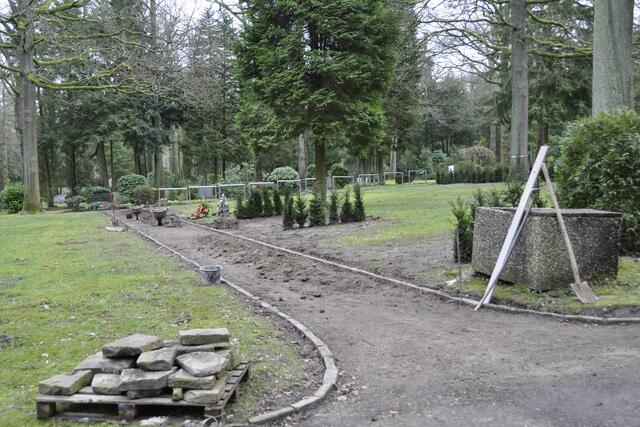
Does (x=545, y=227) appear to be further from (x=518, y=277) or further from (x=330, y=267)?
(x=330, y=267)

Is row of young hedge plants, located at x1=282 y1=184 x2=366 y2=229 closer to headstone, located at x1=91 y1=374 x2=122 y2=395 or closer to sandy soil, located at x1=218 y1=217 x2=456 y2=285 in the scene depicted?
sandy soil, located at x1=218 y1=217 x2=456 y2=285

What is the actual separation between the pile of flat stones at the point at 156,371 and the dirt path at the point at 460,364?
69cm

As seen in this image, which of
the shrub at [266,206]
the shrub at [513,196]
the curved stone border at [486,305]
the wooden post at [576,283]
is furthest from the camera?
the shrub at [266,206]

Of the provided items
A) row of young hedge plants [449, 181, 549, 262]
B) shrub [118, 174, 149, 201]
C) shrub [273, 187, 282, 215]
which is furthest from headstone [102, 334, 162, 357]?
shrub [118, 174, 149, 201]

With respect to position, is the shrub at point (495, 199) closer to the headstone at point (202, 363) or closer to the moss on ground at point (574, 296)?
the moss on ground at point (574, 296)

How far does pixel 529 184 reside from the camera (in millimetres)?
6484

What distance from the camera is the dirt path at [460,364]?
12.0ft

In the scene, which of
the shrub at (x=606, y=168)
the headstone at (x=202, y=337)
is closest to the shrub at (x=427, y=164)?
the shrub at (x=606, y=168)

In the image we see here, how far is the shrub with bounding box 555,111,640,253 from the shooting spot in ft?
25.7

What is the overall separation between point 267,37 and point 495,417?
1646 cm

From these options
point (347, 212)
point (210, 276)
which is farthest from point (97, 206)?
point (210, 276)

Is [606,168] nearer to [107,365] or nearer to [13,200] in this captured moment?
[107,365]

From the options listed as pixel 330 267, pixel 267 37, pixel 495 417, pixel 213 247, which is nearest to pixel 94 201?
pixel 267 37

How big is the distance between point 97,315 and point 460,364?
14.5 ft
